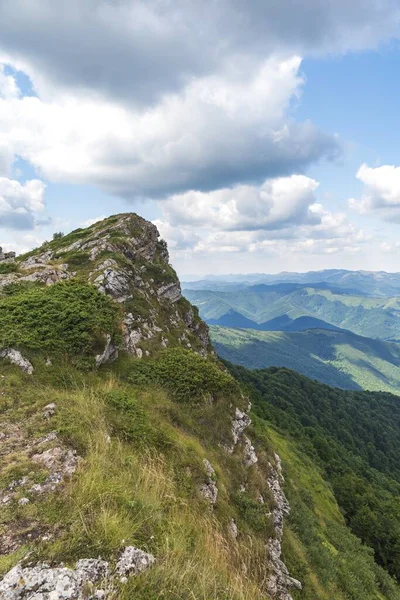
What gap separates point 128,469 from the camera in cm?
975

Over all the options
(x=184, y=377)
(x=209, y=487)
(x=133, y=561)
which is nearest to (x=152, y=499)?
(x=133, y=561)

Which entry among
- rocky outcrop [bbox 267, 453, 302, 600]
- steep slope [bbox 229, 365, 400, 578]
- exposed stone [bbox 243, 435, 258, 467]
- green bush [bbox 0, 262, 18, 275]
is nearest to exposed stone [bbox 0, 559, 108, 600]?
rocky outcrop [bbox 267, 453, 302, 600]

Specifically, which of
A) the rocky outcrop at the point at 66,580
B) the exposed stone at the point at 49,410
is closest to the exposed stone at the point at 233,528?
the exposed stone at the point at 49,410

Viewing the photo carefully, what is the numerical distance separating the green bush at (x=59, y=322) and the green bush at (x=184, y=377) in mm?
3780

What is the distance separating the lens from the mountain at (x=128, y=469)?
6469 millimetres

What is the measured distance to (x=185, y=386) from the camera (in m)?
22.4

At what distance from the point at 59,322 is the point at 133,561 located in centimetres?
1696

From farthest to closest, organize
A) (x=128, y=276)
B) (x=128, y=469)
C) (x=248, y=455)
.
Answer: (x=128, y=276) → (x=248, y=455) → (x=128, y=469)

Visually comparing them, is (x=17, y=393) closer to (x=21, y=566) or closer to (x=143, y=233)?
(x=21, y=566)

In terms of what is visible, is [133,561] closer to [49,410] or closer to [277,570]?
[49,410]

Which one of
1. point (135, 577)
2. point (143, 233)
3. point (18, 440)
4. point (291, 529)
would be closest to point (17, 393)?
point (18, 440)

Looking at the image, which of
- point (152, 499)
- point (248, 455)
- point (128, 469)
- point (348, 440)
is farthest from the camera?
point (348, 440)

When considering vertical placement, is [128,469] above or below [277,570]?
above

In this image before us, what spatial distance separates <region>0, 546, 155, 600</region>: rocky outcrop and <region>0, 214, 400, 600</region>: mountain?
0.07ft
